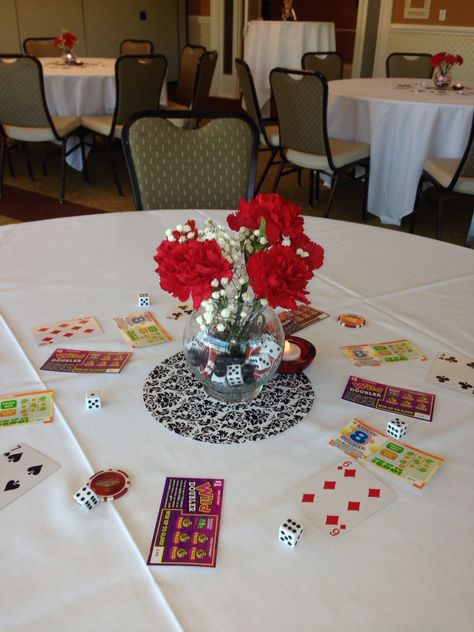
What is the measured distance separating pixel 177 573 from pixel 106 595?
88mm

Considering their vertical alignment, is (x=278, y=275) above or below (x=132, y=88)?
above

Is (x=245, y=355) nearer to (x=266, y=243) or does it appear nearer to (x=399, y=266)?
(x=266, y=243)

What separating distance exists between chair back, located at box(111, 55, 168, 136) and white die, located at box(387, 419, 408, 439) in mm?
3687

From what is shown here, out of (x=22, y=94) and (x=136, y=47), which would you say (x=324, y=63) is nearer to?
(x=136, y=47)

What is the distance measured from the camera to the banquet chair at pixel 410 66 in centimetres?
513

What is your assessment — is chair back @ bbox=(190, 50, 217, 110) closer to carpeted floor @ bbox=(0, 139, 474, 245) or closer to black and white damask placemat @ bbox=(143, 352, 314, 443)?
carpeted floor @ bbox=(0, 139, 474, 245)

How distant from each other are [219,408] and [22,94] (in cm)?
372

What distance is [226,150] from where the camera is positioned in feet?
6.93

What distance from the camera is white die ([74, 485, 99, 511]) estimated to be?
78cm

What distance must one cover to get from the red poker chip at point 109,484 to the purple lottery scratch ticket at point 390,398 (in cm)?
42

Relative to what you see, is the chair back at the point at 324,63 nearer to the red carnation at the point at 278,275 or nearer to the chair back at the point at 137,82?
the chair back at the point at 137,82

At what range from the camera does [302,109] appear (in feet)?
11.5

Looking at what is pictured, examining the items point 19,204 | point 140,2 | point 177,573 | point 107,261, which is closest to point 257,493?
point 177,573

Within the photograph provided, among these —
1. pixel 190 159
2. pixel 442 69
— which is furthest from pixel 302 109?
pixel 190 159
